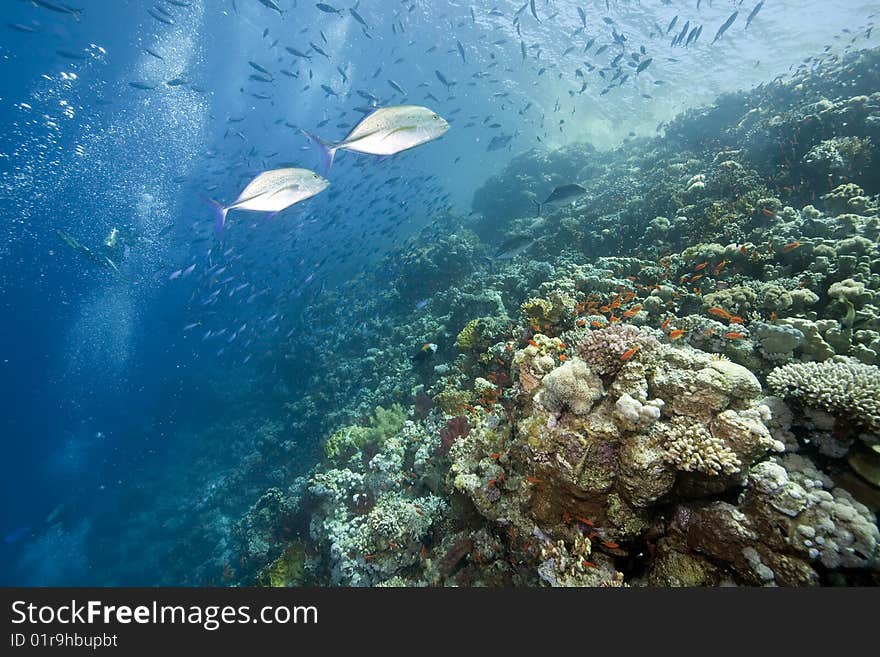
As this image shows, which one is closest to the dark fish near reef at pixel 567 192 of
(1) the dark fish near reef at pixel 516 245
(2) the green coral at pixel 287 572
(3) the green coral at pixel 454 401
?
(1) the dark fish near reef at pixel 516 245

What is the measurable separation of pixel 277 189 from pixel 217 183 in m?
20.8

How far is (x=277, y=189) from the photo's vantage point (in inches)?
108

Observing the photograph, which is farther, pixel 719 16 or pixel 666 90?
pixel 666 90

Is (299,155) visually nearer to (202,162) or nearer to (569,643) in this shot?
(202,162)

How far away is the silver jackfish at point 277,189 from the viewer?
2.71 meters

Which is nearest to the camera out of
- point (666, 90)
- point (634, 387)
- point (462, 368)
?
point (634, 387)

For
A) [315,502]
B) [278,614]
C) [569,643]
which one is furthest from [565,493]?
[315,502]

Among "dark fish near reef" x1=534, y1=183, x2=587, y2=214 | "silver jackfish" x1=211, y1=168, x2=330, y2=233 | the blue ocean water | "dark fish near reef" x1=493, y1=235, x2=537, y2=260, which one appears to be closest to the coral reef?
"dark fish near reef" x1=493, y1=235, x2=537, y2=260

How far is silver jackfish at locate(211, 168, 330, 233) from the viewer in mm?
2711

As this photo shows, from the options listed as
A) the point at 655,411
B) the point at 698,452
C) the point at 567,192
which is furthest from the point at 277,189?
the point at 567,192

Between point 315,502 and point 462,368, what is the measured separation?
4043 mm

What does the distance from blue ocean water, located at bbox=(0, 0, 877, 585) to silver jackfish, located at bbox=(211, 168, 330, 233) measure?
17 centimetres

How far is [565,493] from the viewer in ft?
9.12

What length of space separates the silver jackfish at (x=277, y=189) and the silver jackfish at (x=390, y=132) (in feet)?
0.84
